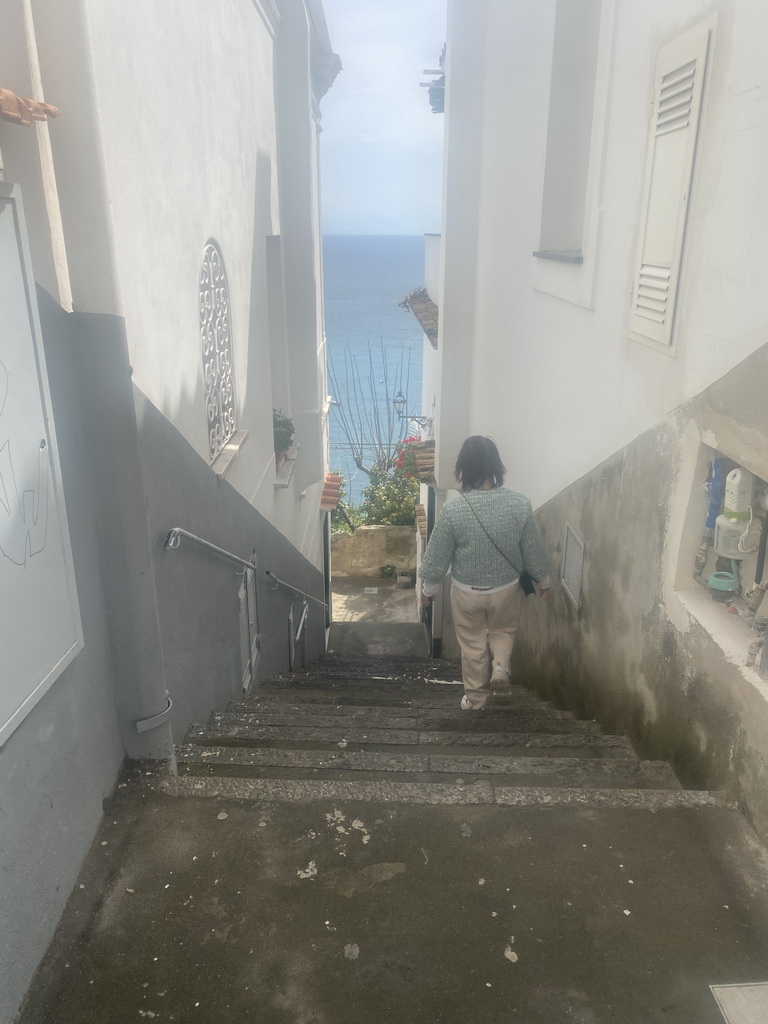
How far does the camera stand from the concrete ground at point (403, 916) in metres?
2.14

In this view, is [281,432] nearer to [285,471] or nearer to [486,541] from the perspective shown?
[285,471]

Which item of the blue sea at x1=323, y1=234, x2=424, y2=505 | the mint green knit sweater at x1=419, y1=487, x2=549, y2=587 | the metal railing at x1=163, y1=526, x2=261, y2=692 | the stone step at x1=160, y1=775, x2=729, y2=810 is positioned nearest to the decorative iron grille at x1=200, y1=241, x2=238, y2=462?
the metal railing at x1=163, y1=526, x2=261, y2=692

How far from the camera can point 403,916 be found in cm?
243

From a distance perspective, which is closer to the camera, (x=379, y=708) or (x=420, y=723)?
(x=420, y=723)

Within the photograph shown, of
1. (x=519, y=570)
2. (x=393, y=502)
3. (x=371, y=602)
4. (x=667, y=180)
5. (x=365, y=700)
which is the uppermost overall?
(x=667, y=180)

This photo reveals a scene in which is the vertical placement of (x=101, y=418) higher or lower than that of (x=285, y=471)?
higher

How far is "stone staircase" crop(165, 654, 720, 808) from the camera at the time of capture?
3.01 metres

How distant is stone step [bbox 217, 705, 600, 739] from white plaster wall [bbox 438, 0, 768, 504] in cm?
149

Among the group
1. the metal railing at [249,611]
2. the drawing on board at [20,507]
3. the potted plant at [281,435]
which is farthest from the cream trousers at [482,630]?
the potted plant at [281,435]

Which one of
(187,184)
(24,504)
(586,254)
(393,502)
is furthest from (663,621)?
(393,502)

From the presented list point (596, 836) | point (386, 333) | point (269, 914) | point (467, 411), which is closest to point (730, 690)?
point (596, 836)

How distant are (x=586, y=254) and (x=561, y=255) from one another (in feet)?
1.82

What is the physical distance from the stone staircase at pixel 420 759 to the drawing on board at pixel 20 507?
1.28 metres

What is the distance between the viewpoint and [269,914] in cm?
244
